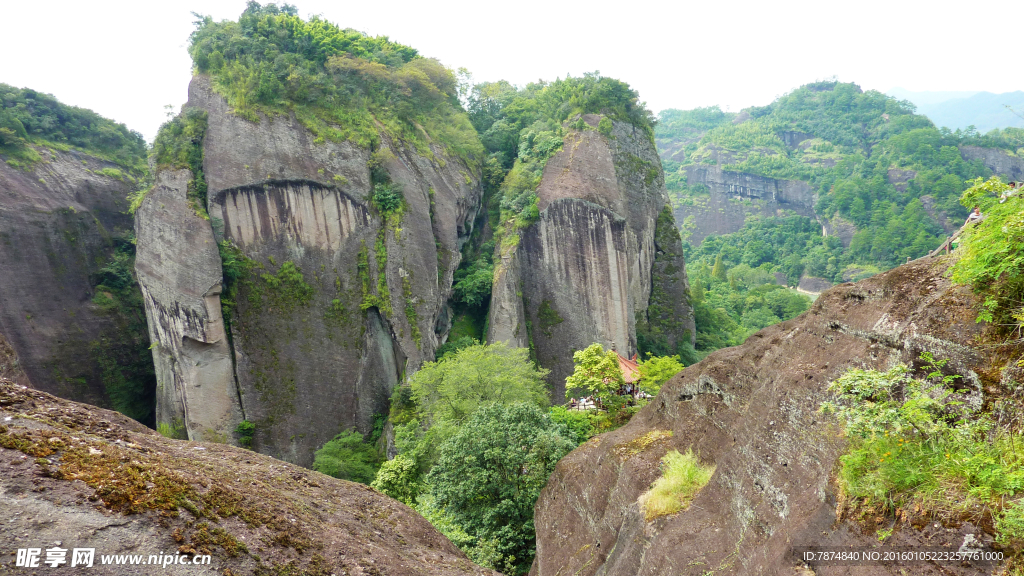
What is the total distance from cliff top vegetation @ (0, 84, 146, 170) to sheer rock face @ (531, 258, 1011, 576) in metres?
35.1

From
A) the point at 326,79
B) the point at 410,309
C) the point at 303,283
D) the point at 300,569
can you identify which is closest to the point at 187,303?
the point at 303,283

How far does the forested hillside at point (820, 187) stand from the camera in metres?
66.2

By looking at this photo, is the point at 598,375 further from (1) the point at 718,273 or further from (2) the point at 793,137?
(2) the point at 793,137

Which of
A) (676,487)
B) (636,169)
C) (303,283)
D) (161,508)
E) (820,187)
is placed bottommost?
(676,487)

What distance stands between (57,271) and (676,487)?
33155 millimetres

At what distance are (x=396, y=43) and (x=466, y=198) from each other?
15836 mm

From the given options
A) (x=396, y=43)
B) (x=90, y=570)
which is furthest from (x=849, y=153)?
(x=90, y=570)

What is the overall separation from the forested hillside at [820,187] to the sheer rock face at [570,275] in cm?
1690

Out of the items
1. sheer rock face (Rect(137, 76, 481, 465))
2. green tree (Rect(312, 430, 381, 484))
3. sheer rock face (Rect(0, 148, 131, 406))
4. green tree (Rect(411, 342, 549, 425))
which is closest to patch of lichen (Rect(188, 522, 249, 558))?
green tree (Rect(411, 342, 549, 425))

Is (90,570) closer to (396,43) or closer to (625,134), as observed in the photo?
(625,134)

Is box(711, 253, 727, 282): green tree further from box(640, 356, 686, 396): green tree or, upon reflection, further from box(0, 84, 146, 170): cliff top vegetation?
box(0, 84, 146, 170): cliff top vegetation

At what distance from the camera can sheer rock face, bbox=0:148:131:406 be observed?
80.6 ft

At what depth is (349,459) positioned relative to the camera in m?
24.2

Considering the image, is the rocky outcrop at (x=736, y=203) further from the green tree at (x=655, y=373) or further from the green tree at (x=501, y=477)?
the green tree at (x=501, y=477)
